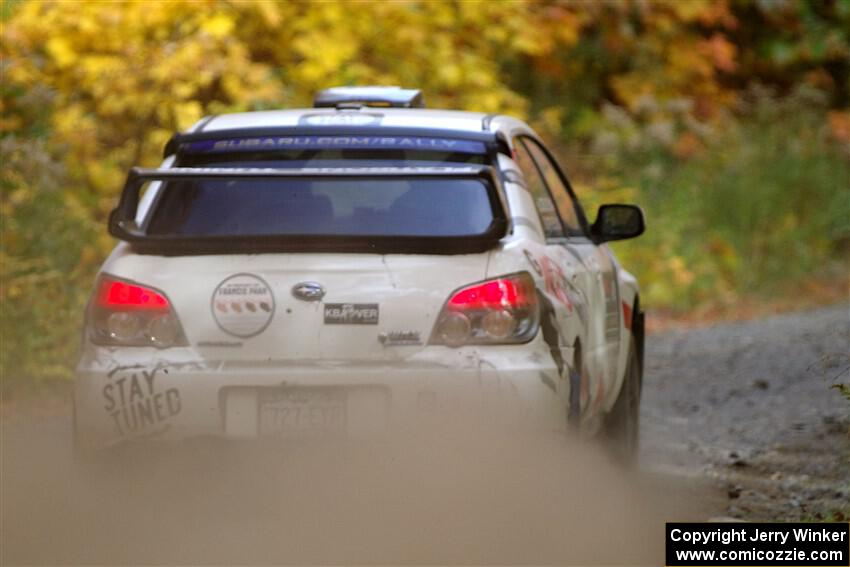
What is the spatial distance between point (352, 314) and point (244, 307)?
1.17 feet

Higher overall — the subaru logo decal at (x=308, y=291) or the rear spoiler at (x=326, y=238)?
the rear spoiler at (x=326, y=238)

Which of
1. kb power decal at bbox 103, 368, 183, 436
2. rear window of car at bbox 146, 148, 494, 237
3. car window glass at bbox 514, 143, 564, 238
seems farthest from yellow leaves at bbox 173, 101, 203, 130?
kb power decal at bbox 103, 368, 183, 436

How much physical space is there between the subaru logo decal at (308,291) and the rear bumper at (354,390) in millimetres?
221

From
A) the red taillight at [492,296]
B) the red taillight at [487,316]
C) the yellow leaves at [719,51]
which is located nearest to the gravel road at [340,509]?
the red taillight at [487,316]

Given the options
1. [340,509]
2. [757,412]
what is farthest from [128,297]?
[757,412]

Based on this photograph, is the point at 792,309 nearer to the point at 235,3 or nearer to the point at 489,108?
the point at 489,108

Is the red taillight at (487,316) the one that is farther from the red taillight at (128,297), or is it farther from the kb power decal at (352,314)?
the red taillight at (128,297)

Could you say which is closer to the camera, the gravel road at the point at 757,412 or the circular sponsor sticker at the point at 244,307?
the circular sponsor sticker at the point at 244,307

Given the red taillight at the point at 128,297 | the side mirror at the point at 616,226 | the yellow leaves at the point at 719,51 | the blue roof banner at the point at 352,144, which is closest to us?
the red taillight at the point at 128,297

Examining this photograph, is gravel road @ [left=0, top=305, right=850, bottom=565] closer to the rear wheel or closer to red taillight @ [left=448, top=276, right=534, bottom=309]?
red taillight @ [left=448, top=276, right=534, bottom=309]

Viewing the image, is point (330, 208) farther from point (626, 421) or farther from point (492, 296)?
point (626, 421)

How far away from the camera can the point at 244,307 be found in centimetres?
580

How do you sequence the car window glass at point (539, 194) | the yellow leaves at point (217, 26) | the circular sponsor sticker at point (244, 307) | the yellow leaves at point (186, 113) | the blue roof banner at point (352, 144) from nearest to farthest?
the circular sponsor sticker at point (244, 307), the blue roof banner at point (352, 144), the car window glass at point (539, 194), the yellow leaves at point (217, 26), the yellow leaves at point (186, 113)

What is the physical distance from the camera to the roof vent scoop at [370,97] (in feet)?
25.7
